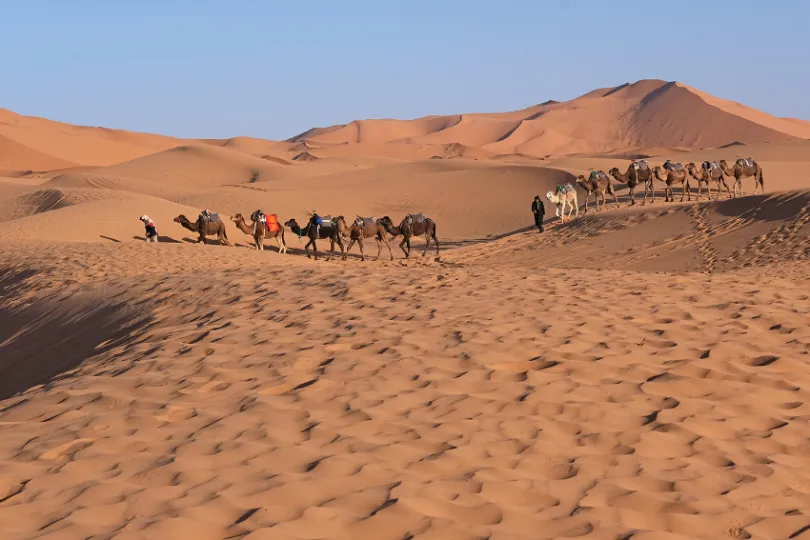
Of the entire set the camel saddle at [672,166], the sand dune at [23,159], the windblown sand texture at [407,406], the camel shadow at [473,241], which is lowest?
the camel shadow at [473,241]

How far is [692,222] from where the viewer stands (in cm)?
2570

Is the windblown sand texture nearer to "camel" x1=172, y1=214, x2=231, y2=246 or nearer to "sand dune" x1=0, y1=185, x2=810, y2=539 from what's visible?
"sand dune" x1=0, y1=185, x2=810, y2=539

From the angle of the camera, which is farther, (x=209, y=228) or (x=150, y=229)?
(x=209, y=228)

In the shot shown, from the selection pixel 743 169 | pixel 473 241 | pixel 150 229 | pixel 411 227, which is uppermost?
pixel 743 169

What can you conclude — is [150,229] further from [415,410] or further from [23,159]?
[23,159]

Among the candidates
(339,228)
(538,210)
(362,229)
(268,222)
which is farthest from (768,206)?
(268,222)

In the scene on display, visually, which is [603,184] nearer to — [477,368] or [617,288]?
[617,288]

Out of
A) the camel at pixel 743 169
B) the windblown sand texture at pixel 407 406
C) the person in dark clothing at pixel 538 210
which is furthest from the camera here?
the camel at pixel 743 169

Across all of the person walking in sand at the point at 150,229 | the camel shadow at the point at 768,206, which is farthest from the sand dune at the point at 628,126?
the person walking in sand at the point at 150,229

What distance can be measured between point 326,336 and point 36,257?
14.3m

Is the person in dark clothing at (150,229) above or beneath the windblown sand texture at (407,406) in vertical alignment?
above

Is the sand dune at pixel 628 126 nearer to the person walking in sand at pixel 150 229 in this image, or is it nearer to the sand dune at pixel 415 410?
the person walking in sand at pixel 150 229

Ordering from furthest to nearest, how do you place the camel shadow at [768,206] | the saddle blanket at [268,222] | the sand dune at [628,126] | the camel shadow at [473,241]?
the sand dune at [628,126] → the camel shadow at [473,241] → the saddle blanket at [268,222] → the camel shadow at [768,206]

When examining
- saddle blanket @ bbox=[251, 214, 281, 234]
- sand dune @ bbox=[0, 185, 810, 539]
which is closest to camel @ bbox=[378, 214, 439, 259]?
saddle blanket @ bbox=[251, 214, 281, 234]
